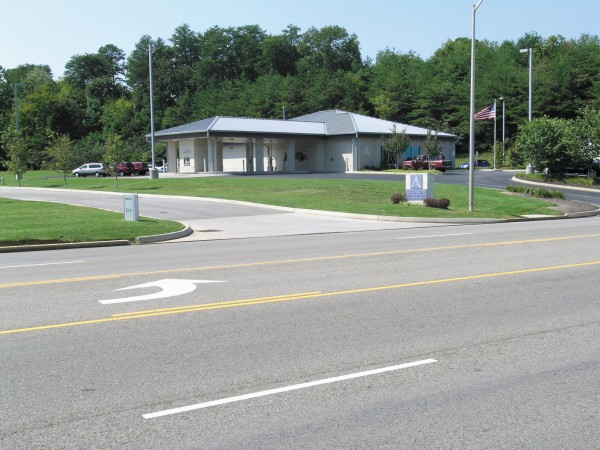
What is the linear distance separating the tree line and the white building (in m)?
9.16

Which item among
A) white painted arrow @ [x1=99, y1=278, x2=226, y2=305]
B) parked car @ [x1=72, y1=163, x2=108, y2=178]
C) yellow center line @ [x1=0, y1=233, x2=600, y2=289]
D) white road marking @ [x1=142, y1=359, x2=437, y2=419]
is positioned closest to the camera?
white road marking @ [x1=142, y1=359, x2=437, y2=419]

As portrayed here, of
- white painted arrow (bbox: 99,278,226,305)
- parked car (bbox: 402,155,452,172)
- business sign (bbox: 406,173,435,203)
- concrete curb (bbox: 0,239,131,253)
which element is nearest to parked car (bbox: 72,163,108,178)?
parked car (bbox: 402,155,452,172)

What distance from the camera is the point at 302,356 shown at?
21.8 feet

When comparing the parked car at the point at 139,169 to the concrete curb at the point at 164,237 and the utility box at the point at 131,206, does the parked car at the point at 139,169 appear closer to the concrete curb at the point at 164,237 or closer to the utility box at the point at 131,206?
the utility box at the point at 131,206

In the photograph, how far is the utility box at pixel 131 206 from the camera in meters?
22.6

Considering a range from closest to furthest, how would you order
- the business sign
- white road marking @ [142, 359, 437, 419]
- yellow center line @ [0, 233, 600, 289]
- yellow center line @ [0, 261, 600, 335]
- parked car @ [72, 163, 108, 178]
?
white road marking @ [142, 359, 437, 419]
yellow center line @ [0, 261, 600, 335]
yellow center line @ [0, 233, 600, 289]
the business sign
parked car @ [72, 163, 108, 178]

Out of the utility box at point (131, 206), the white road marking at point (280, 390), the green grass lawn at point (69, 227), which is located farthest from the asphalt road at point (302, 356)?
the utility box at point (131, 206)

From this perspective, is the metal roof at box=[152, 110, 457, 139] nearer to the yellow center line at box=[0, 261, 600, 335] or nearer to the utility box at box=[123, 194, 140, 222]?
the utility box at box=[123, 194, 140, 222]

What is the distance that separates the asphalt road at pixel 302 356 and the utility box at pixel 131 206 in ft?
32.2

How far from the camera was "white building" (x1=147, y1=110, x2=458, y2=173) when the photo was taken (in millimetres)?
58156

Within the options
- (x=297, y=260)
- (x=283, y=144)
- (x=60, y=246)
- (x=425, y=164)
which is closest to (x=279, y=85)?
(x=283, y=144)

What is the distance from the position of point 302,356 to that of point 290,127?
56.5 m

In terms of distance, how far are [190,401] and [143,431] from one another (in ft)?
2.06

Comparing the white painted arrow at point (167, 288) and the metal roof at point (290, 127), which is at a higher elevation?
the metal roof at point (290, 127)
